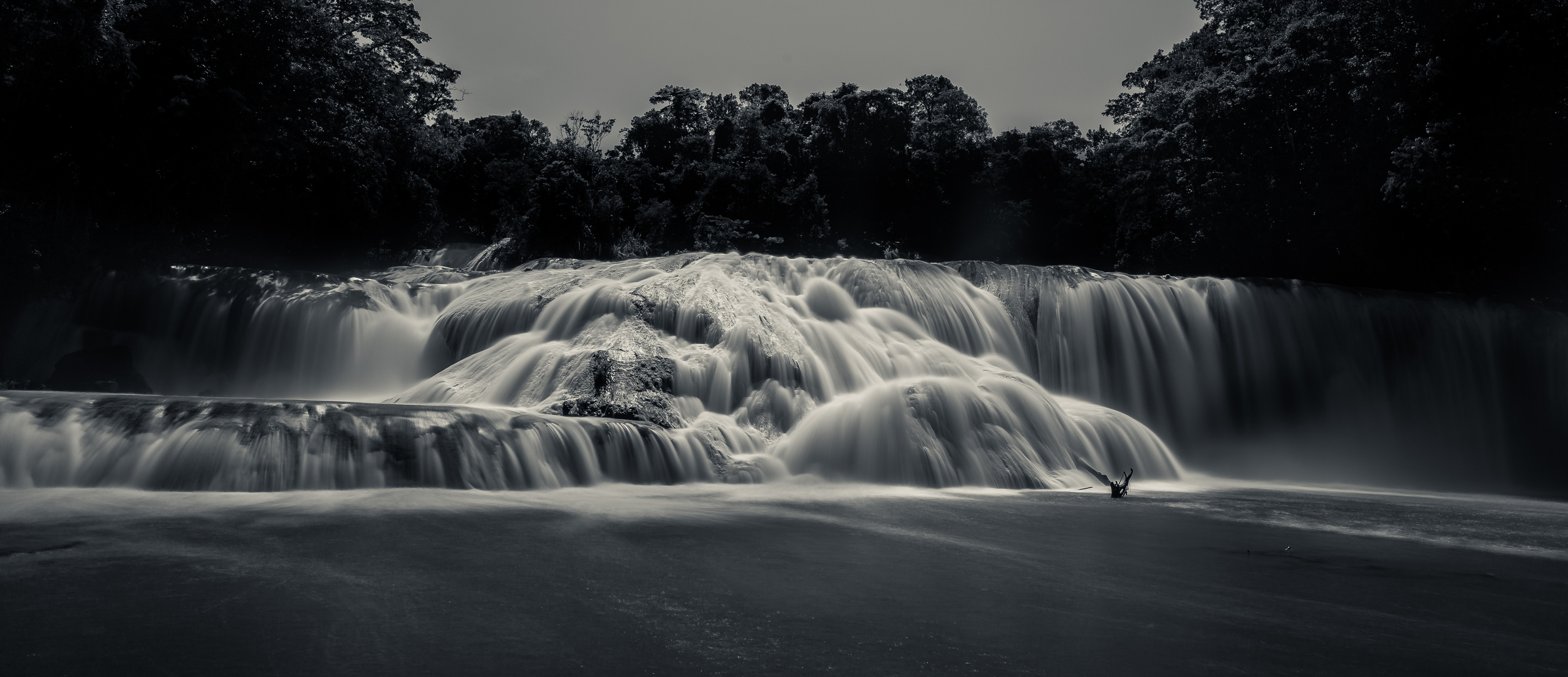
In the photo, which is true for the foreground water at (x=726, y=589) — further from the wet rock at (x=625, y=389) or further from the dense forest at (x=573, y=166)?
the dense forest at (x=573, y=166)

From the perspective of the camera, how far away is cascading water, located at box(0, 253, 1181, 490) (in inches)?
329

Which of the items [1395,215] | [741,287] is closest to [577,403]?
[741,287]

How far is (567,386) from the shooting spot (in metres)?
11.6

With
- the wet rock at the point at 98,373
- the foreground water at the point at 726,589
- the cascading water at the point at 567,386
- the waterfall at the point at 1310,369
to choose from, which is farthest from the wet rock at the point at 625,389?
the wet rock at the point at 98,373

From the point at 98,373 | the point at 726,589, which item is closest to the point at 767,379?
the point at 726,589

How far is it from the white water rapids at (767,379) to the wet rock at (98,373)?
2.31ft

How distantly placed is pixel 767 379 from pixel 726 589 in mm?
7325

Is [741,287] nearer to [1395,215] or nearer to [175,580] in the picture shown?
[175,580]

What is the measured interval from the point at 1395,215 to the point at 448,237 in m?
34.9

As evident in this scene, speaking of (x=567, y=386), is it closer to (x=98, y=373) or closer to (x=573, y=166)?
(x=98, y=373)

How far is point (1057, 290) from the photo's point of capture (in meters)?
16.7

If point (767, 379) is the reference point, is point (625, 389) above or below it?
below

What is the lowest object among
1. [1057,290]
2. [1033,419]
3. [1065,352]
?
[1033,419]

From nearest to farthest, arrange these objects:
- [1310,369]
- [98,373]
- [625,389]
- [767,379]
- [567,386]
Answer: [625,389] < [567,386] < [767,379] < [98,373] < [1310,369]
